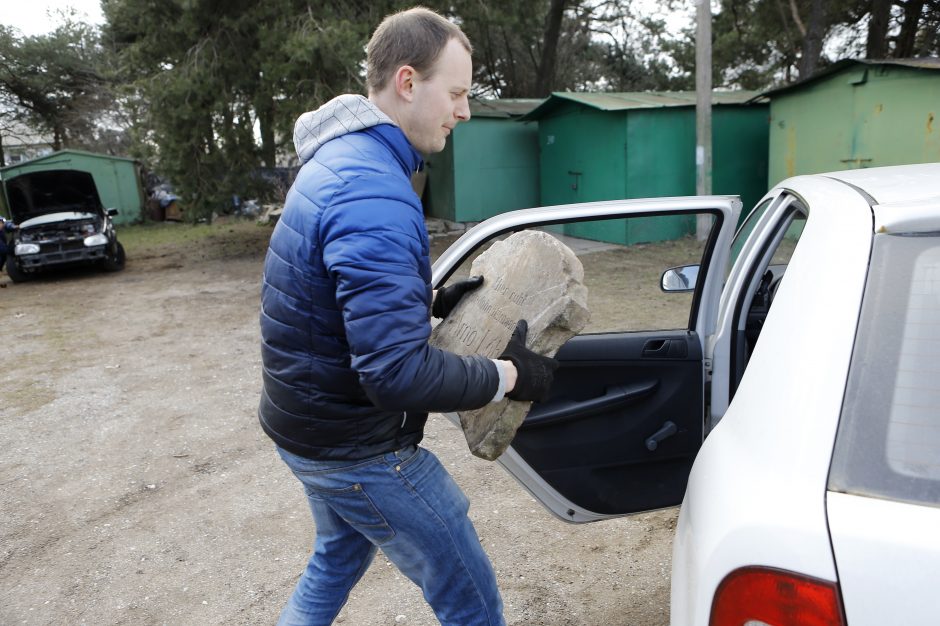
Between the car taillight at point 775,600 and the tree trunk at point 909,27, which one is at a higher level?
the tree trunk at point 909,27

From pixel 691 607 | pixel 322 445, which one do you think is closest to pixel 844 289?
pixel 691 607

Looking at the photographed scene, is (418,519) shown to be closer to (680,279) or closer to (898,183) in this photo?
(898,183)

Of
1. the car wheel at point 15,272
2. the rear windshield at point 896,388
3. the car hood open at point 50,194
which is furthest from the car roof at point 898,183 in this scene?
the car hood open at point 50,194

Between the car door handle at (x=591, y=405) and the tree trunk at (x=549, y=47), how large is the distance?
61.8 feet

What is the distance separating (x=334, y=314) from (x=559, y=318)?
2.14 feet

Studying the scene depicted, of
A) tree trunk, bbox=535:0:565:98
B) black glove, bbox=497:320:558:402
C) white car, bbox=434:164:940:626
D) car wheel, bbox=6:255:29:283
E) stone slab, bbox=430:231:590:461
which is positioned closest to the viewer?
white car, bbox=434:164:940:626

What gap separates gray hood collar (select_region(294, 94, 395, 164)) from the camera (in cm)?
169

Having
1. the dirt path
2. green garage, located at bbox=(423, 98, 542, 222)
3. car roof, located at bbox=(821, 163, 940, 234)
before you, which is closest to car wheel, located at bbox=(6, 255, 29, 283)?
the dirt path

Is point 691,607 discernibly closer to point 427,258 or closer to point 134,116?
point 427,258

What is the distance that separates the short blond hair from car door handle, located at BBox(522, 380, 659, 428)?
131 centimetres

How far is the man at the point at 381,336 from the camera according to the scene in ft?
4.87

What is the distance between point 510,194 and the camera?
16.0 m

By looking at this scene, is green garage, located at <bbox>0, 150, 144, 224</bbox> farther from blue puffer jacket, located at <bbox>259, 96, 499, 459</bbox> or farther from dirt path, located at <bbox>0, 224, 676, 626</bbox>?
blue puffer jacket, located at <bbox>259, 96, 499, 459</bbox>

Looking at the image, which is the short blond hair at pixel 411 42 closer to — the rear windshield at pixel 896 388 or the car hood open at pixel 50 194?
the rear windshield at pixel 896 388
